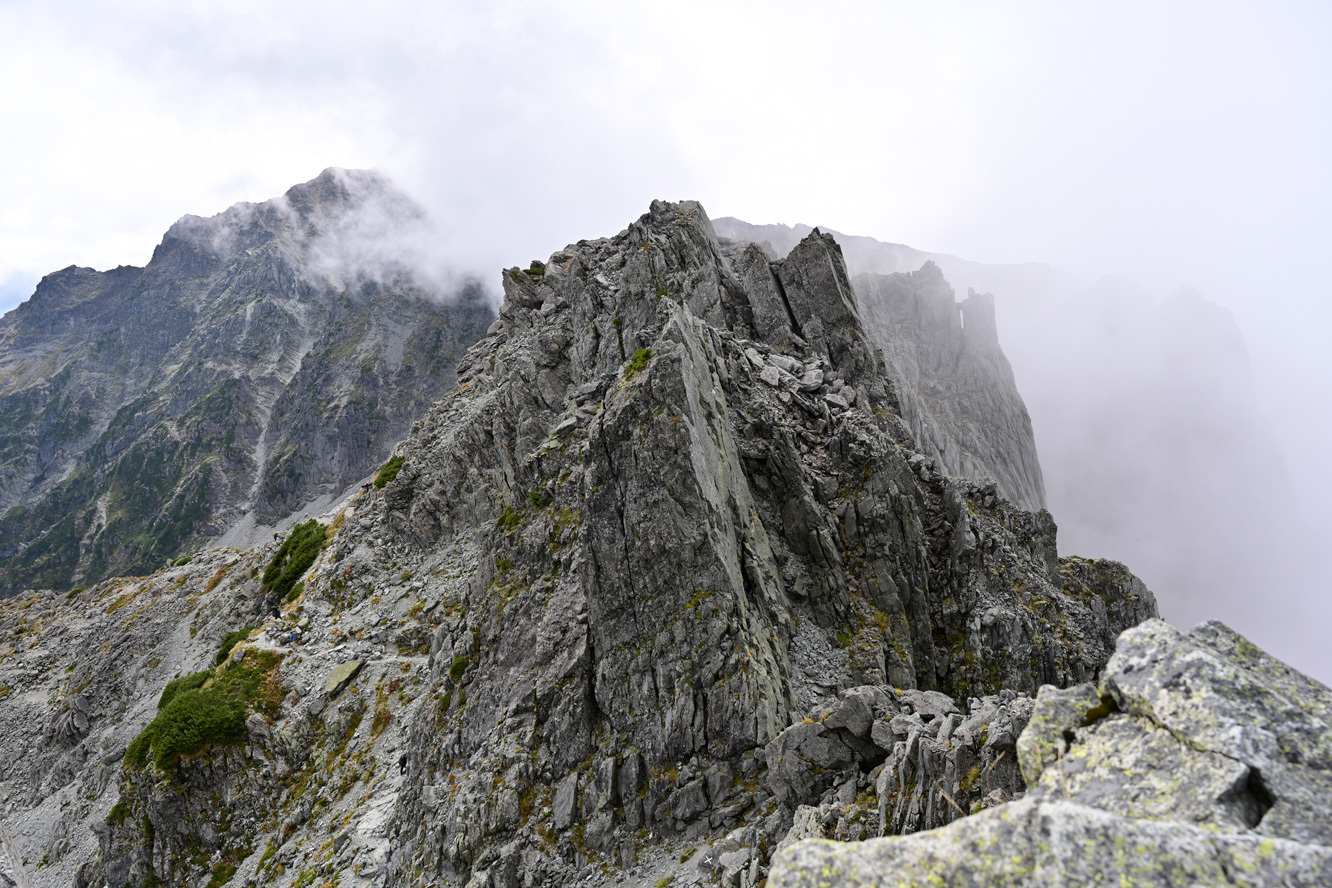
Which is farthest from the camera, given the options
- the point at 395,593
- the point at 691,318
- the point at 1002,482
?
the point at 1002,482

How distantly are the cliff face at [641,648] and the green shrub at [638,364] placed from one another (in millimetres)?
321

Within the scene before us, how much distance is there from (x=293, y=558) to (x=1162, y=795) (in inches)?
2434

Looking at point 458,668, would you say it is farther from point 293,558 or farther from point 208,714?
point 293,558

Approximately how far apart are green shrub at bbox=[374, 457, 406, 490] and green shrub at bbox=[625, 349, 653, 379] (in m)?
35.9

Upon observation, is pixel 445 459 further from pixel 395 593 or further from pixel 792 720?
pixel 792 720

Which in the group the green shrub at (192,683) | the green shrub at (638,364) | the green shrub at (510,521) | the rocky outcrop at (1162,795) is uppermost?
the green shrub at (638,364)

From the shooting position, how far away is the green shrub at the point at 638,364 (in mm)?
26642

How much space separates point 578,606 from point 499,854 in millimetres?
9249

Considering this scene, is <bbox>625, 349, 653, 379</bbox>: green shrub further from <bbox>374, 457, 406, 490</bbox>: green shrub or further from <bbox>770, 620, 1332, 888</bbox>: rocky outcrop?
<bbox>374, 457, 406, 490</bbox>: green shrub

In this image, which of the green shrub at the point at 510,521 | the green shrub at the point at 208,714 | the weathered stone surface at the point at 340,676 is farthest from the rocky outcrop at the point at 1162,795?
the green shrub at the point at 208,714

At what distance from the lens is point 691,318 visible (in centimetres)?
3095

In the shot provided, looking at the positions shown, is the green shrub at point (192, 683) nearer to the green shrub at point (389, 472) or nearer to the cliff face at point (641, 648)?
the cliff face at point (641, 648)

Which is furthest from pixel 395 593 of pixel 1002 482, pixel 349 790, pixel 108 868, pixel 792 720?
pixel 1002 482

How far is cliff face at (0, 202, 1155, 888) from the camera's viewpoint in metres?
19.7
